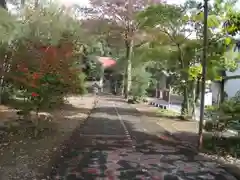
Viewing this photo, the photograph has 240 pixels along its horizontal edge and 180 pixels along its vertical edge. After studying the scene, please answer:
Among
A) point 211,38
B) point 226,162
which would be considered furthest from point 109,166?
point 211,38

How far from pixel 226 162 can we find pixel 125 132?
5.26m

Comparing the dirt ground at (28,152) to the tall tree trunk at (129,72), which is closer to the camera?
the dirt ground at (28,152)

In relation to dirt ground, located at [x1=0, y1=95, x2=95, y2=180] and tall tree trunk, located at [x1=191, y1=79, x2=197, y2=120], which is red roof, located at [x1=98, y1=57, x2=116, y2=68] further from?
dirt ground, located at [x1=0, y1=95, x2=95, y2=180]

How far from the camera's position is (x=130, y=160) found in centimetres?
891

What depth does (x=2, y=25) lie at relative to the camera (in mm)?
13977

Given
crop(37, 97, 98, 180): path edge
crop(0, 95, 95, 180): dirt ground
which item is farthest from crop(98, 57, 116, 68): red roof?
crop(37, 97, 98, 180): path edge

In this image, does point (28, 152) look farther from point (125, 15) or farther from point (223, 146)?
point (125, 15)

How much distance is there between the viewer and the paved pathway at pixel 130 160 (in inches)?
298

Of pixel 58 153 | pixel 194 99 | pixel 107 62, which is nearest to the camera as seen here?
pixel 58 153

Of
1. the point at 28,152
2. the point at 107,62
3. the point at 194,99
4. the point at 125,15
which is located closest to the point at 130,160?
the point at 28,152

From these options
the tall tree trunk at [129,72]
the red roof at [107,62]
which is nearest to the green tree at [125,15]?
the tall tree trunk at [129,72]

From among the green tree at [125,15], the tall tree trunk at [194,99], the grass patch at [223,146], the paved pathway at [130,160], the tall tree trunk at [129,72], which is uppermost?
the green tree at [125,15]

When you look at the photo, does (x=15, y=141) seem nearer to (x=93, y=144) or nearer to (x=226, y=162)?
(x=93, y=144)

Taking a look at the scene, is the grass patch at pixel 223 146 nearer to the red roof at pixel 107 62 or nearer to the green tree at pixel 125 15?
the green tree at pixel 125 15
